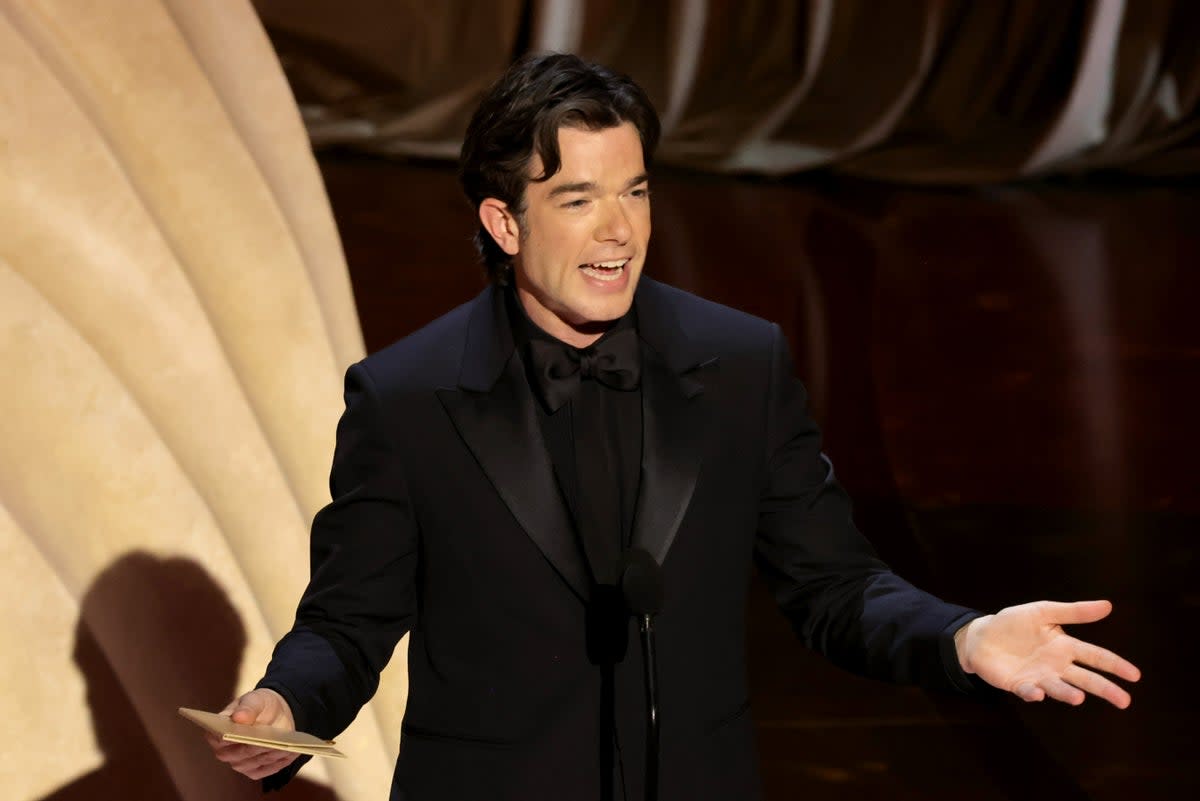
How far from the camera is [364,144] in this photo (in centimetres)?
814

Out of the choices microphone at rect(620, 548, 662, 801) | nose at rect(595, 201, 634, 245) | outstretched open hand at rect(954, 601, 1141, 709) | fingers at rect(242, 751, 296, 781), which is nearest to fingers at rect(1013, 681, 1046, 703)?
outstretched open hand at rect(954, 601, 1141, 709)

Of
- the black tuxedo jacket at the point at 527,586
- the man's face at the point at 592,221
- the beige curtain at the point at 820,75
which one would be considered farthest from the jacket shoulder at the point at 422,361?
the beige curtain at the point at 820,75

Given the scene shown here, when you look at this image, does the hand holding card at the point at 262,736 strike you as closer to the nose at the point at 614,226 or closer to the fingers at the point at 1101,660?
the nose at the point at 614,226

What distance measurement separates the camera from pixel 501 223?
1.72m

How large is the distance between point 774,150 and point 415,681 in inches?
269

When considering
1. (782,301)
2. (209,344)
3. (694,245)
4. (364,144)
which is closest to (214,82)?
(209,344)

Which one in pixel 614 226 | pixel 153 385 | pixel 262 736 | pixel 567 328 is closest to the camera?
pixel 262 736

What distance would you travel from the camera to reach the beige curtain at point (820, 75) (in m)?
8.13

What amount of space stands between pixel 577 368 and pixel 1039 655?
51 centimetres

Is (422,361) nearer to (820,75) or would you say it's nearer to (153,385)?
(153,385)

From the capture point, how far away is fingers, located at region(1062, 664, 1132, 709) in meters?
1.53

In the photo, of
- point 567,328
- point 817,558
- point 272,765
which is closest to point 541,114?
point 567,328

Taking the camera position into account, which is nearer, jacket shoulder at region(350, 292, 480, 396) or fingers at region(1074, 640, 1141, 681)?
fingers at region(1074, 640, 1141, 681)

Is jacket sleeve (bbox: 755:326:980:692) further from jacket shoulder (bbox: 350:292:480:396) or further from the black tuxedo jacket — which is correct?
jacket shoulder (bbox: 350:292:480:396)
